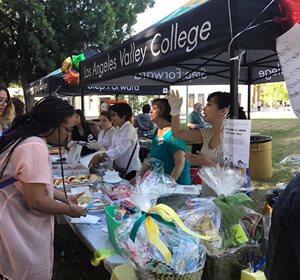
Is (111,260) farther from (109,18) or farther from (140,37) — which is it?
(109,18)

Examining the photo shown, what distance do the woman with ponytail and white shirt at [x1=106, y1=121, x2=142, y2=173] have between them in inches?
87.9

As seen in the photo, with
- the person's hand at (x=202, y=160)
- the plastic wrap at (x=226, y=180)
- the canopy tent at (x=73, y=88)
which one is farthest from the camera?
the canopy tent at (x=73, y=88)

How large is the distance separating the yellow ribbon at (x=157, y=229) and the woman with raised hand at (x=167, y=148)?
70.9 inches

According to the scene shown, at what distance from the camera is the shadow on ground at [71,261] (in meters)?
3.63

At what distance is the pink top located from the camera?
180cm

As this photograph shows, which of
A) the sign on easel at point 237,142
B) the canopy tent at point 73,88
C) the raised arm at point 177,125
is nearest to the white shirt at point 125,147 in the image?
the raised arm at point 177,125

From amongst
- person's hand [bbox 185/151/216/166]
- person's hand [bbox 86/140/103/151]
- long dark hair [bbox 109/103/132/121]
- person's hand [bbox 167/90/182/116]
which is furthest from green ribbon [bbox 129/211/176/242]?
person's hand [bbox 86/140/103/151]

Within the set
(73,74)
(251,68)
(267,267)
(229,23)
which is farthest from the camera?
(73,74)

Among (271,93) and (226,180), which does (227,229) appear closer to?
(226,180)

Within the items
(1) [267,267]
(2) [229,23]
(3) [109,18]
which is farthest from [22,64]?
(1) [267,267]

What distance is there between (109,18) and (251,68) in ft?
31.4

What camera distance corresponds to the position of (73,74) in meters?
6.33

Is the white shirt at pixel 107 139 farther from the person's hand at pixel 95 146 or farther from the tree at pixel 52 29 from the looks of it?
the tree at pixel 52 29

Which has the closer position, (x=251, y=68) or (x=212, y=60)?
(x=212, y=60)
